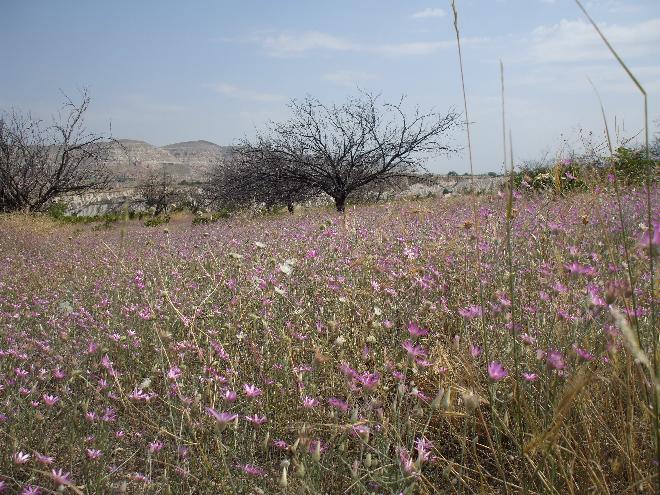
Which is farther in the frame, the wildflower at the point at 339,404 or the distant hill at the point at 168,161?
the distant hill at the point at 168,161

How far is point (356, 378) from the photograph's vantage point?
1803 millimetres

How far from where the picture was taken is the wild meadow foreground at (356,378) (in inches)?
58.6

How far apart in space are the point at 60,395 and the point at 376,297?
1652mm

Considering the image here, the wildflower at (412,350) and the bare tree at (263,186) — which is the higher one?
the bare tree at (263,186)

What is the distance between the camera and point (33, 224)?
513 inches

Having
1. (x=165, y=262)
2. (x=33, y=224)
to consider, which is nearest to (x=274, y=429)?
(x=165, y=262)

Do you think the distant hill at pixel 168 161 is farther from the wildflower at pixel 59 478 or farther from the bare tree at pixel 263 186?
the wildflower at pixel 59 478

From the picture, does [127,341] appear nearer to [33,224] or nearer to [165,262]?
[165,262]

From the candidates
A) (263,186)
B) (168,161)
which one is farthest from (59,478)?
(168,161)

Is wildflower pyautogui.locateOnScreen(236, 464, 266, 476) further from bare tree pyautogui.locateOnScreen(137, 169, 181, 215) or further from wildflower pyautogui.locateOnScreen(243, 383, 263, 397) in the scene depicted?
bare tree pyautogui.locateOnScreen(137, 169, 181, 215)

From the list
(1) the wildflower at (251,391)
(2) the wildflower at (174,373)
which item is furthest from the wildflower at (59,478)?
(1) the wildflower at (251,391)

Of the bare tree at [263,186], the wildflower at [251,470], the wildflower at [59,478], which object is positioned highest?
the bare tree at [263,186]

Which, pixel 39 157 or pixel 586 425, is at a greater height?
pixel 39 157

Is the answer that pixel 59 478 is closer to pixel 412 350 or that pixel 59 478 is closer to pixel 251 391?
pixel 251 391
